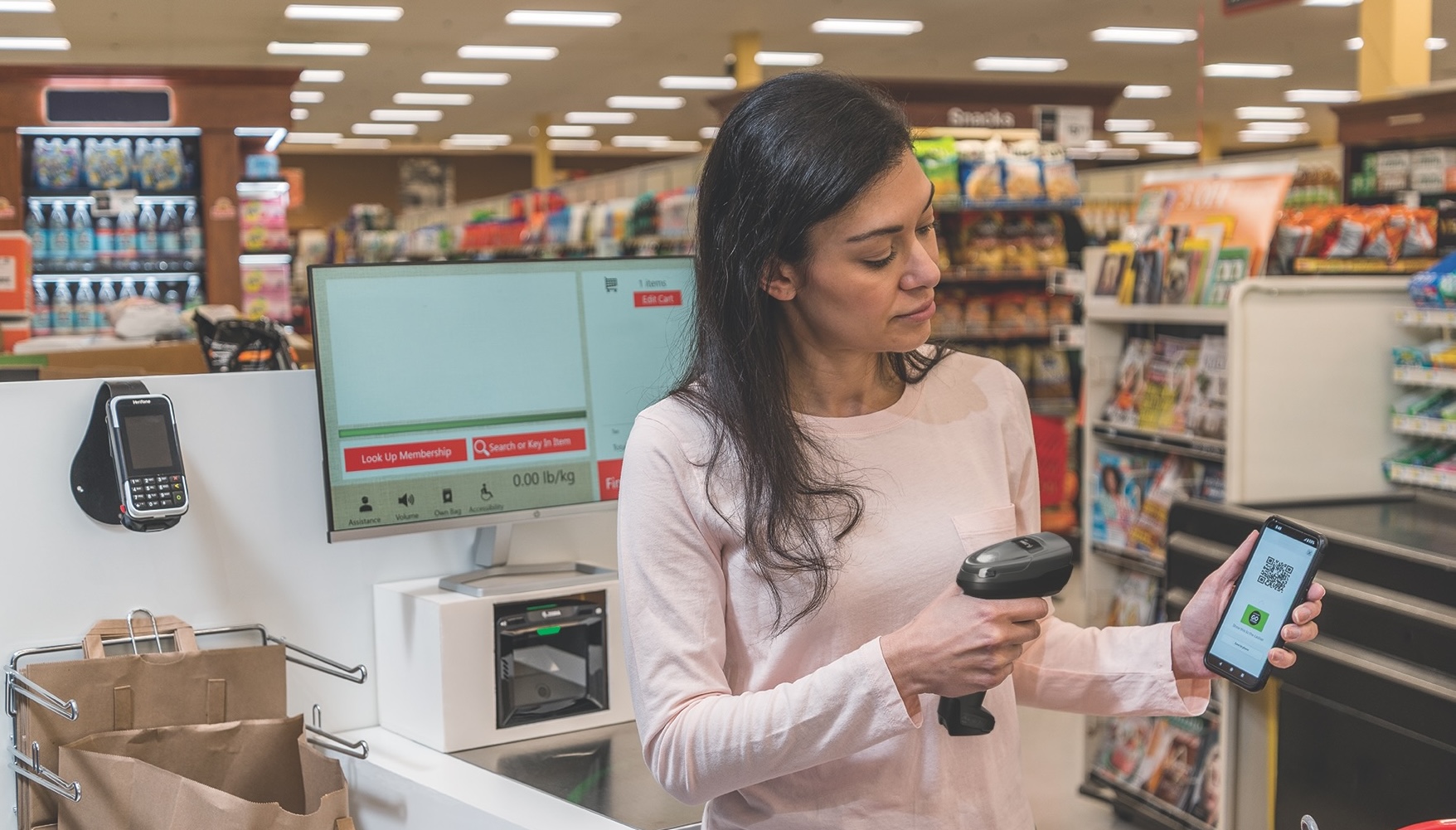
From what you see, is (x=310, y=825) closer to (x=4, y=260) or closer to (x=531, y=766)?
(x=531, y=766)

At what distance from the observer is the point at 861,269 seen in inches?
50.9

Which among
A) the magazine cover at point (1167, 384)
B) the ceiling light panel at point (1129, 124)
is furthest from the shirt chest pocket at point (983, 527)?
the ceiling light panel at point (1129, 124)

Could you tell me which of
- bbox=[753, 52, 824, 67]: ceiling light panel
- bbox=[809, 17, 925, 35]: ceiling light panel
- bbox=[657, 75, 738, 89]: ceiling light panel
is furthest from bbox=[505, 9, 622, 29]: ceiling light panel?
bbox=[657, 75, 738, 89]: ceiling light panel

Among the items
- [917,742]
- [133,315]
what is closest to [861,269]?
[917,742]

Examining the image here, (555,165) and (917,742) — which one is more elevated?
(555,165)

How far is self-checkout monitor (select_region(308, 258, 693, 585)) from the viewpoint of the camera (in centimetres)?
193

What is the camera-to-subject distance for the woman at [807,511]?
4.08ft

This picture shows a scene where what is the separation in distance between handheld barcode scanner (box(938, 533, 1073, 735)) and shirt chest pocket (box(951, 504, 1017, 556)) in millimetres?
165

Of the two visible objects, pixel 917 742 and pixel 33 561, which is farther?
pixel 33 561

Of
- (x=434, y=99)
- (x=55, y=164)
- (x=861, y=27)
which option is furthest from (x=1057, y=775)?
(x=434, y=99)

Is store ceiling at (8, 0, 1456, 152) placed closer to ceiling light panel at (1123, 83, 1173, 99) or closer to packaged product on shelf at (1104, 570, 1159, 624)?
ceiling light panel at (1123, 83, 1173, 99)

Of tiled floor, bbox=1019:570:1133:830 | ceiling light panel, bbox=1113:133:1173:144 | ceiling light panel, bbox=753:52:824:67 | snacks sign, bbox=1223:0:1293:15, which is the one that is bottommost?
tiled floor, bbox=1019:570:1133:830

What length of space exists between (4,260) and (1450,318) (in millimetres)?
5266

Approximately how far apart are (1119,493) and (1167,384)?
371 millimetres
